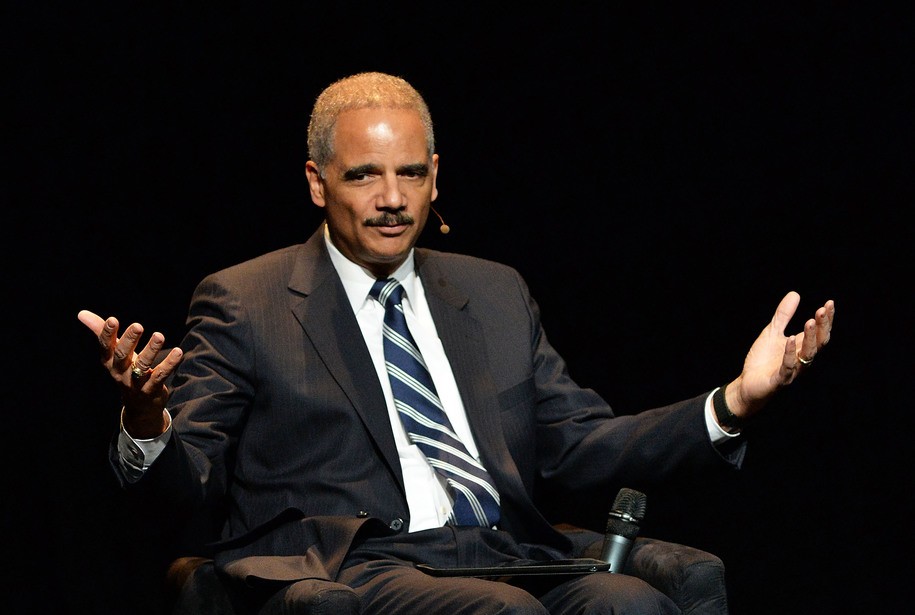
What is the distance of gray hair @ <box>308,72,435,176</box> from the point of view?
2.94m

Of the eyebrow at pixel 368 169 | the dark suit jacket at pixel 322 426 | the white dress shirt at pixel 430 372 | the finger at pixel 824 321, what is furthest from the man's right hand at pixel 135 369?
the finger at pixel 824 321

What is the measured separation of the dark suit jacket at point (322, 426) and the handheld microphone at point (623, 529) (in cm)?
20

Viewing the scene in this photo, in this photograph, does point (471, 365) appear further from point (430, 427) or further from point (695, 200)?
point (695, 200)

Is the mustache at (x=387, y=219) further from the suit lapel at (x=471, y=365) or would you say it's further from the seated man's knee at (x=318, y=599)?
the seated man's knee at (x=318, y=599)

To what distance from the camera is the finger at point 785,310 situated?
2.75 m

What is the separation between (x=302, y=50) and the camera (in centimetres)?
357

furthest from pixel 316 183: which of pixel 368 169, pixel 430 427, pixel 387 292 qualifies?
pixel 430 427

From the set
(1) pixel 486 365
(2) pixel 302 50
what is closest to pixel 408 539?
(1) pixel 486 365

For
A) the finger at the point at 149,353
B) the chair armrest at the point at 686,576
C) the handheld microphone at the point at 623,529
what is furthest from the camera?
the handheld microphone at the point at 623,529

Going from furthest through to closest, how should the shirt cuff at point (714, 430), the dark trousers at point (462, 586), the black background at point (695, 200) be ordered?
the black background at point (695, 200) → the shirt cuff at point (714, 430) → the dark trousers at point (462, 586)

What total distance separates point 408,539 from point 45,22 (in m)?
1.57

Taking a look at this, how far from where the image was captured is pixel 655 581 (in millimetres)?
2664

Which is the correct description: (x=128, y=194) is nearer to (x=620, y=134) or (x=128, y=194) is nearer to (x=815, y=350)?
(x=620, y=134)

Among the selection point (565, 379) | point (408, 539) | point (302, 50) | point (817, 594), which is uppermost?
point (302, 50)
